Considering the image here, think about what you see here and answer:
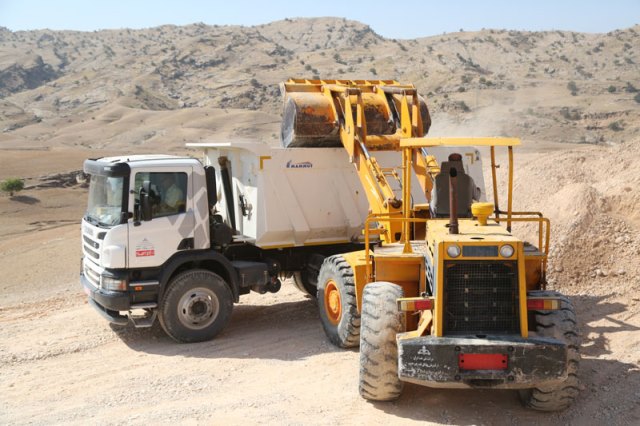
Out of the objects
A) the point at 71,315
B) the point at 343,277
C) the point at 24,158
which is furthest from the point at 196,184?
the point at 24,158

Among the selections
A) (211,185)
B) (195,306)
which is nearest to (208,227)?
(211,185)

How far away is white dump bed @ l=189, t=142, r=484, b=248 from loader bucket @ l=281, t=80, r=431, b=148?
29 cm

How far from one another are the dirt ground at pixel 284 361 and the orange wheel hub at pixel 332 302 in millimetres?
445

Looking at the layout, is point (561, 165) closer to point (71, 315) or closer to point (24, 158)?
point (71, 315)

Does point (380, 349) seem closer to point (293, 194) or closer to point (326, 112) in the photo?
point (293, 194)

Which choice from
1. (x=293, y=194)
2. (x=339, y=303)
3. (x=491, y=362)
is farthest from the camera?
(x=293, y=194)

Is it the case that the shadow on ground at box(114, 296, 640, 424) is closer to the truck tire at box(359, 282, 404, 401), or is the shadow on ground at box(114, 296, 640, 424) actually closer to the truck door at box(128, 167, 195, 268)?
the truck tire at box(359, 282, 404, 401)

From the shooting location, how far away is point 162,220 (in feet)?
32.4

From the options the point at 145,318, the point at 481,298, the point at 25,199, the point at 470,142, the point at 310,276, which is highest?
the point at 470,142

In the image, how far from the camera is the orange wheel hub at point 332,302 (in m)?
9.52

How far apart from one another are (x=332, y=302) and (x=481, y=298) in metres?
3.20

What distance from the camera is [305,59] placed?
7581 centimetres

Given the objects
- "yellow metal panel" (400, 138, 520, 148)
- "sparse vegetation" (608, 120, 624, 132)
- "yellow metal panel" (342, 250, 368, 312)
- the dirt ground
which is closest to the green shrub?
"sparse vegetation" (608, 120, 624, 132)

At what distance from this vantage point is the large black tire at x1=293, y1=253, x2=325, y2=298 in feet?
36.4
